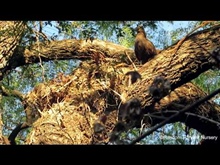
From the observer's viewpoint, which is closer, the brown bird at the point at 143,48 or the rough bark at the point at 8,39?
the rough bark at the point at 8,39

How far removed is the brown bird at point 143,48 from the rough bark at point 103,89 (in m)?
0.17

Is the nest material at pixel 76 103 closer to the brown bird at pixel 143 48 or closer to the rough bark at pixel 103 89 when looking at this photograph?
the rough bark at pixel 103 89

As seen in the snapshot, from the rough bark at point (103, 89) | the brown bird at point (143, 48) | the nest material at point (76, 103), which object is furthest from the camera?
the brown bird at point (143, 48)

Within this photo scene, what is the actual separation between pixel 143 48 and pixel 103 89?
1.91 feet

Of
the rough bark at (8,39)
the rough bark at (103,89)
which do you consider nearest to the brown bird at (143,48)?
the rough bark at (103,89)

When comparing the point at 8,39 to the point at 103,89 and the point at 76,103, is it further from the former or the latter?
the point at 103,89

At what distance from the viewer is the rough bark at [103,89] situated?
12.6ft

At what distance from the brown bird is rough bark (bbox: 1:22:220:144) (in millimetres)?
165

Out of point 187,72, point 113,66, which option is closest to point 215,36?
point 187,72

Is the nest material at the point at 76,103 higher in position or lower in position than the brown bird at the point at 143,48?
lower

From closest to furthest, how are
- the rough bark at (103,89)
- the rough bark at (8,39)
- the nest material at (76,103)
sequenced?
the rough bark at (103,89) < the nest material at (76,103) < the rough bark at (8,39)

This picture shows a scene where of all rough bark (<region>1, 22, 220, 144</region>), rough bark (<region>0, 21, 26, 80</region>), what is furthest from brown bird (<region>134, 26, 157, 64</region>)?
rough bark (<region>0, 21, 26, 80</region>)

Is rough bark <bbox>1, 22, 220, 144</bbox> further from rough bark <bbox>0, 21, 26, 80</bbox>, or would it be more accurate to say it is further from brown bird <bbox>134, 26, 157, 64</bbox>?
rough bark <bbox>0, 21, 26, 80</bbox>
